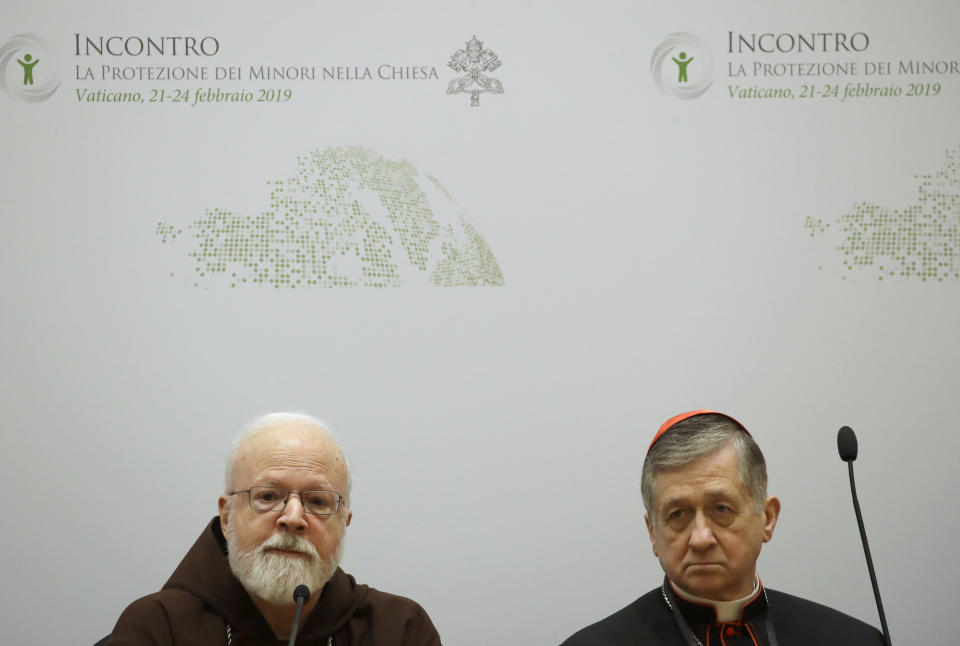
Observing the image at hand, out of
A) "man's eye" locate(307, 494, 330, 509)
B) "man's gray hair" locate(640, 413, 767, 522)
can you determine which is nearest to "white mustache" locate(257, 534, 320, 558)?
"man's eye" locate(307, 494, 330, 509)

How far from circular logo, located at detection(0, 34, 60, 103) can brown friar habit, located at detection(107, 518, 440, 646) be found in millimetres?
1901

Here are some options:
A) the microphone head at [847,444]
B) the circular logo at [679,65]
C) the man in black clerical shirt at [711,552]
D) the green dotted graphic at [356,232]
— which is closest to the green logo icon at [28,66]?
the green dotted graphic at [356,232]

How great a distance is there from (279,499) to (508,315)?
1265 mm

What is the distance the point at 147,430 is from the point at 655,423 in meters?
1.90

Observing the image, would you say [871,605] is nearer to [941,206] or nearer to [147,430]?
[941,206]

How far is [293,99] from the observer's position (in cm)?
380

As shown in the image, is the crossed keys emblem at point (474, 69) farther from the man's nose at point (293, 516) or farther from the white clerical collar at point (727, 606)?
the white clerical collar at point (727, 606)

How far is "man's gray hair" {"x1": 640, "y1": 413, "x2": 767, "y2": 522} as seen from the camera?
2.76 metres

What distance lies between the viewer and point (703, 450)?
276cm

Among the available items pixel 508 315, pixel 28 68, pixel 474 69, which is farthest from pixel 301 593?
pixel 28 68

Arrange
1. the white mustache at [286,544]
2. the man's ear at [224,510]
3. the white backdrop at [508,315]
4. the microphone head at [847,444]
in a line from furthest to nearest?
the white backdrop at [508,315] → the man's ear at [224,510] → the white mustache at [286,544] → the microphone head at [847,444]

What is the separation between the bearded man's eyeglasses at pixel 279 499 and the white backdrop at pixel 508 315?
80 cm

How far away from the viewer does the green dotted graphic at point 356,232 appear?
376 cm

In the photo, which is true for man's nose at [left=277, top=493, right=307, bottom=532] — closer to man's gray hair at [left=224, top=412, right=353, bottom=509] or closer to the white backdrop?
man's gray hair at [left=224, top=412, right=353, bottom=509]
